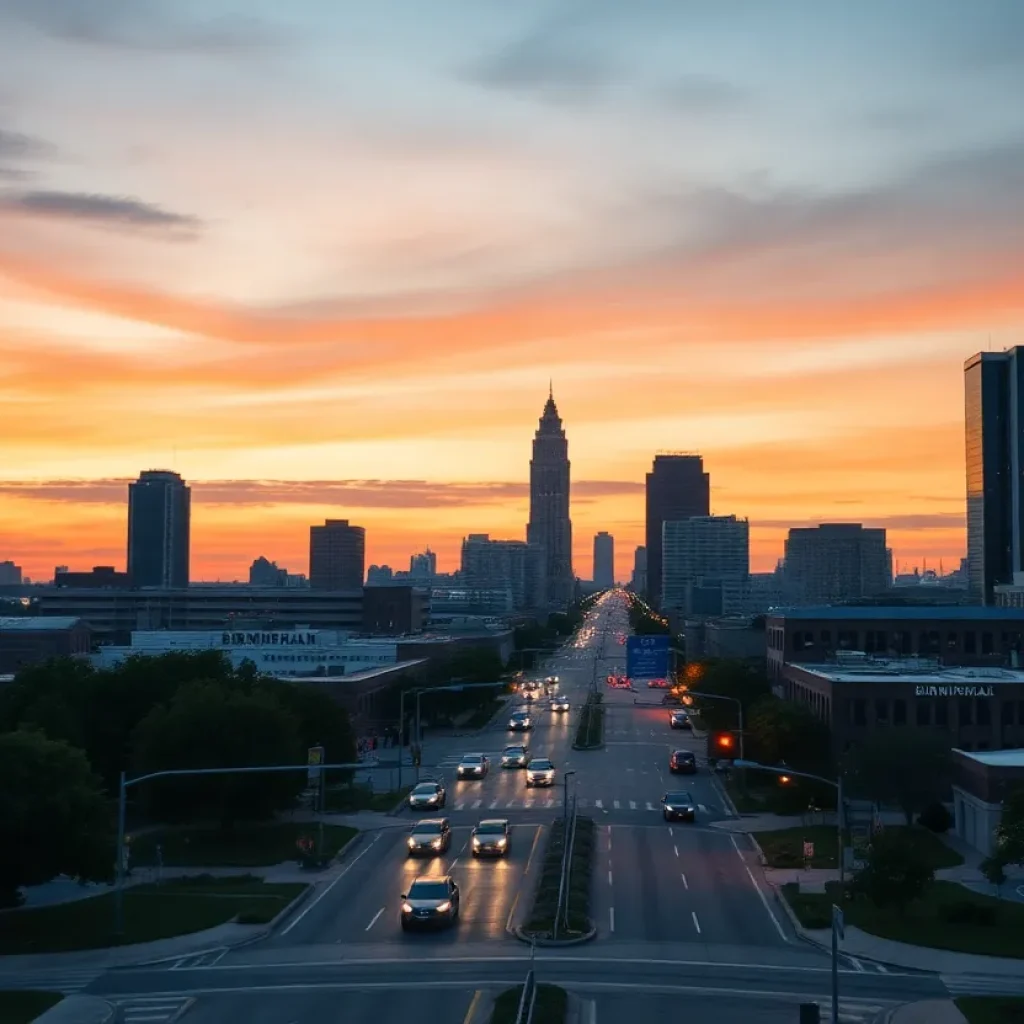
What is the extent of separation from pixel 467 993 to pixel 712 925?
40.6 feet

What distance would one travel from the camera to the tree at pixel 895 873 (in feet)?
150

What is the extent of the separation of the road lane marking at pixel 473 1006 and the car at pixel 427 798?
37227mm

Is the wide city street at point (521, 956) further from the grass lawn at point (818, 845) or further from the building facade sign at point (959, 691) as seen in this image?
the building facade sign at point (959, 691)

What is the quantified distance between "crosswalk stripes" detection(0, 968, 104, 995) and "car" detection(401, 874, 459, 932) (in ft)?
32.3

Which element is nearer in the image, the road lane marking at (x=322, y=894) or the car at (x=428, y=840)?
the road lane marking at (x=322, y=894)

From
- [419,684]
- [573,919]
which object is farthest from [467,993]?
[419,684]

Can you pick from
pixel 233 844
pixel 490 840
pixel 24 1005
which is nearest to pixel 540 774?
pixel 233 844

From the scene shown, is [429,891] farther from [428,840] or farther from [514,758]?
[514,758]

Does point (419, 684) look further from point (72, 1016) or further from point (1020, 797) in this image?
point (72, 1016)

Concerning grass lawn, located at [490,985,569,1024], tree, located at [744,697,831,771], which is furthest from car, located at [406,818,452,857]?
tree, located at [744,697,831,771]

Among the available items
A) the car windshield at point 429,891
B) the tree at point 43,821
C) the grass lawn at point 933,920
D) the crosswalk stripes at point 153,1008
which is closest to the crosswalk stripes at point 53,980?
the crosswalk stripes at point 153,1008

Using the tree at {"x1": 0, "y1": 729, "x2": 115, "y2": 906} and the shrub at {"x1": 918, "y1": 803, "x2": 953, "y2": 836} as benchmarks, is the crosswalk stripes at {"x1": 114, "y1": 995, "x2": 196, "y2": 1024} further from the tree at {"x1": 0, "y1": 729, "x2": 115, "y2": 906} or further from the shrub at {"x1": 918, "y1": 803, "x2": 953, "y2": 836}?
the shrub at {"x1": 918, "y1": 803, "x2": 953, "y2": 836}

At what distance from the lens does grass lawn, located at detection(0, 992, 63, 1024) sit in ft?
115

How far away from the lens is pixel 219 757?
215 feet
